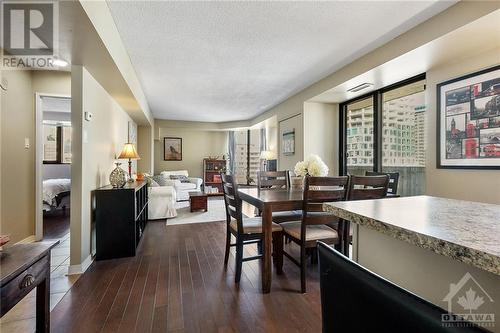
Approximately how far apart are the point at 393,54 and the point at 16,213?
189 inches

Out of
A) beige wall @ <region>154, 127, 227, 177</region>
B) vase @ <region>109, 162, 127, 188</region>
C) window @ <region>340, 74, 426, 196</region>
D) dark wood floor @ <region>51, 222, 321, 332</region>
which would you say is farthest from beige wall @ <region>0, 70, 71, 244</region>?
beige wall @ <region>154, 127, 227, 177</region>

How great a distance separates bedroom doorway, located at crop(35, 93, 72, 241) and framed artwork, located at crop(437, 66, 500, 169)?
4.56m

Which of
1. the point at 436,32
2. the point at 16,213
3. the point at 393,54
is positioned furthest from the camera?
the point at 16,213

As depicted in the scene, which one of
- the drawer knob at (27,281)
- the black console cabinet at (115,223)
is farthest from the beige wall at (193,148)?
the drawer knob at (27,281)

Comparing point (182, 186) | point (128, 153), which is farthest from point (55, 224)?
point (182, 186)

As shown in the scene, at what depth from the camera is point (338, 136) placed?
4605mm

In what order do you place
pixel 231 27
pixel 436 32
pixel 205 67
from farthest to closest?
1. pixel 205 67
2. pixel 231 27
3. pixel 436 32

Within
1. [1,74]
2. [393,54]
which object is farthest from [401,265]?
[1,74]

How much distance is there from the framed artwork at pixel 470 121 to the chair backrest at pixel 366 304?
255 cm

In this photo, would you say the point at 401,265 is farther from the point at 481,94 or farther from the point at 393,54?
the point at 393,54

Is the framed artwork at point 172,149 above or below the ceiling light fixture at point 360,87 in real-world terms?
below

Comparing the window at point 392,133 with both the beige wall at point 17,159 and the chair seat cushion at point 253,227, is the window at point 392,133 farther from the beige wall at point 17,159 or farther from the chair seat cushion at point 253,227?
the beige wall at point 17,159

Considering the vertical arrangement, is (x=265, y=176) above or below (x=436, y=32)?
below

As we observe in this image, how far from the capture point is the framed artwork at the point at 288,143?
4906 millimetres
